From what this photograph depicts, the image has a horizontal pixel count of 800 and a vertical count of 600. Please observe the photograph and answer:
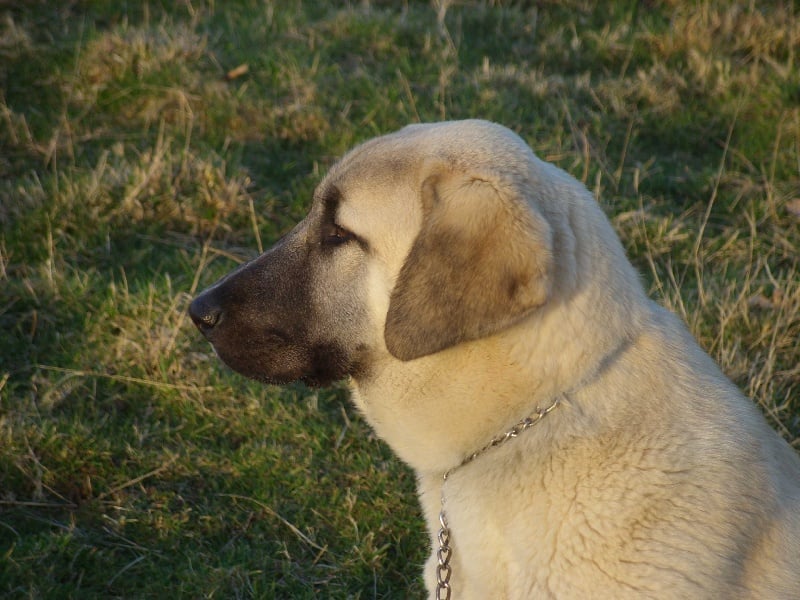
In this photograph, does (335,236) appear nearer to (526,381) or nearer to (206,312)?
(206,312)

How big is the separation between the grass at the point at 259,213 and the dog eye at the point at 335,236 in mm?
1423

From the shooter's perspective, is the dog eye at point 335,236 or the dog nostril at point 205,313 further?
the dog nostril at point 205,313

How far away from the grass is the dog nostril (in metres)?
1.09

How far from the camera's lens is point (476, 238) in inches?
104

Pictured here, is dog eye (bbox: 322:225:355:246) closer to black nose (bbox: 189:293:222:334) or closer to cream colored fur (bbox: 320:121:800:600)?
cream colored fur (bbox: 320:121:800:600)

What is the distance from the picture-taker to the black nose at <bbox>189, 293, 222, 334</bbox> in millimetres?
3164

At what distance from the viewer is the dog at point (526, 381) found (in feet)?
8.46

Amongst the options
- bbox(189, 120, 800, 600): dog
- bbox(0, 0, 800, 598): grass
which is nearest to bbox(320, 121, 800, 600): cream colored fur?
bbox(189, 120, 800, 600): dog

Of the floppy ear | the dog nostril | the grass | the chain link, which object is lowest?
the grass

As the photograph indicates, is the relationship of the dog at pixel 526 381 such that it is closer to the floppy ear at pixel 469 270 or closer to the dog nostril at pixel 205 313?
the floppy ear at pixel 469 270

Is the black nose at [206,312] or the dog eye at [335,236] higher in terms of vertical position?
the dog eye at [335,236]

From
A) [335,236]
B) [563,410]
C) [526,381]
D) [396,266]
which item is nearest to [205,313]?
[335,236]

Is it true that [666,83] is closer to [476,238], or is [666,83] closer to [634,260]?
[634,260]

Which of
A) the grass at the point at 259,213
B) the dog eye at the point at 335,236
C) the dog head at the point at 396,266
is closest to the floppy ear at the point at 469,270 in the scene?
the dog head at the point at 396,266
